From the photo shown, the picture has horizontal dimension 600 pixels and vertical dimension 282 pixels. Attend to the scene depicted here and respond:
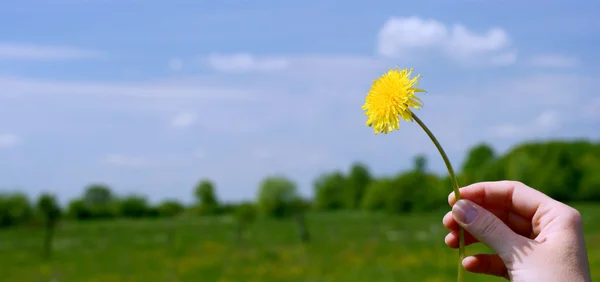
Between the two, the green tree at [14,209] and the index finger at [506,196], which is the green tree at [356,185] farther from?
the index finger at [506,196]

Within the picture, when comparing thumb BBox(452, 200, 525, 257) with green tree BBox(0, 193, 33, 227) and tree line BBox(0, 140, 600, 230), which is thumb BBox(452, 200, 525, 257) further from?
green tree BBox(0, 193, 33, 227)

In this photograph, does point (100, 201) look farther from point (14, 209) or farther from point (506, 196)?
point (506, 196)

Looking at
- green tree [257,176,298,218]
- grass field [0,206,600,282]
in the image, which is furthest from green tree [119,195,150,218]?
green tree [257,176,298,218]

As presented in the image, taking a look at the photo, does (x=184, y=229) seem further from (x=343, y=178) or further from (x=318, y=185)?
(x=343, y=178)

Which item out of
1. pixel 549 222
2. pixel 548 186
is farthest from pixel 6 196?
pixel 549 222

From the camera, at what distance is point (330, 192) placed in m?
26.3

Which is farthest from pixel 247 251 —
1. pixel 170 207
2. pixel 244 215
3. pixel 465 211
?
pixel 465 211

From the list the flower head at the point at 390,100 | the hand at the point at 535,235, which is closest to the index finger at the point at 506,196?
the hand at the point at 535,235

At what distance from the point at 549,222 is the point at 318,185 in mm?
23253

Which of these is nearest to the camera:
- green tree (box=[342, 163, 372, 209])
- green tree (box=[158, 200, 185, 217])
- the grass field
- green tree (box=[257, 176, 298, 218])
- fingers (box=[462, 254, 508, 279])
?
fingers (box=[462, 254, 508, 279])

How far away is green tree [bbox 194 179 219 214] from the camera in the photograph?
17.7 metres

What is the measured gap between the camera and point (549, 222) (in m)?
1.71

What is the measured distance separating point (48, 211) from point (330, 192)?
41.1ft

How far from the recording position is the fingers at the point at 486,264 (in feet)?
6.40
